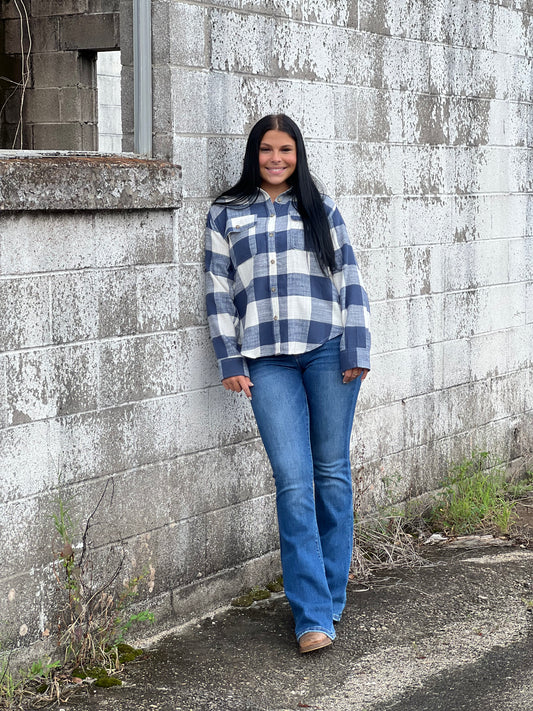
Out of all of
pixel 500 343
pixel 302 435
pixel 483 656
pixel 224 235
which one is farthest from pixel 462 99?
pixel 483 656

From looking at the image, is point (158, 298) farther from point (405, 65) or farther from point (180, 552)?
point (405, 65)

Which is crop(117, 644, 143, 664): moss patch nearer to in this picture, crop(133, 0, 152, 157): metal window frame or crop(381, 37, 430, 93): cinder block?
crop(133, 0, 152, 157): metal window frame

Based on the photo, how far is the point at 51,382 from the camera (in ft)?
12.1

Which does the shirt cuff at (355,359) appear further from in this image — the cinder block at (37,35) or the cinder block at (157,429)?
the cinder block at (37,35)

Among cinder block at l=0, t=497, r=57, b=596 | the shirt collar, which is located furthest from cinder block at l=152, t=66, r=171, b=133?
cinder block at l=0, t=497, r=57, b=596

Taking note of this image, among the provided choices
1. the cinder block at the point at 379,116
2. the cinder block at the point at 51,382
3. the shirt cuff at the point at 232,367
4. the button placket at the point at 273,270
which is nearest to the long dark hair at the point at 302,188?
the button placket at the point at 273,270

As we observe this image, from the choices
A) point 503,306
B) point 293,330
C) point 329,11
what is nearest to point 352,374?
point 293,330

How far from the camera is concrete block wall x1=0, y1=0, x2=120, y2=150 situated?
7578mm

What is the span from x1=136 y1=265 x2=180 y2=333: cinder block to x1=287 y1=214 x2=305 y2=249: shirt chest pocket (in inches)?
18.7

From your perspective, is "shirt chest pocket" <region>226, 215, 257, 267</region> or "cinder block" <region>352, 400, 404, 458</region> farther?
"cinder block" <region>352, 400, 404, 458</region>

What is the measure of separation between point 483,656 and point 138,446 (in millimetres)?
1566

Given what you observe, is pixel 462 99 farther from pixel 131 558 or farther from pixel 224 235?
pixel 131 558

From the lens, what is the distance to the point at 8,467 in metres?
3.56

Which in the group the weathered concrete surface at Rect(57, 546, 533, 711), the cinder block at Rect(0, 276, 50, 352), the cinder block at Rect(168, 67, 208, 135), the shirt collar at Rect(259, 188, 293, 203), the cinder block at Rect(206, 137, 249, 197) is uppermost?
the cinder block at Rect(168, 67, 208, 135)
